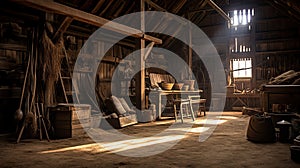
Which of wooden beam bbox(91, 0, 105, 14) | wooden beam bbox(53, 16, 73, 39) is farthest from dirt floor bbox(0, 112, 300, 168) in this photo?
wooden beam bbox(91, 0, 105, 14)

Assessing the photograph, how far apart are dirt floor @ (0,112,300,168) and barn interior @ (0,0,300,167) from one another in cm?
2

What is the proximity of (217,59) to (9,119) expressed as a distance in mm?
9622

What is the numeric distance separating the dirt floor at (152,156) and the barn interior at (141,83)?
17 millimetres

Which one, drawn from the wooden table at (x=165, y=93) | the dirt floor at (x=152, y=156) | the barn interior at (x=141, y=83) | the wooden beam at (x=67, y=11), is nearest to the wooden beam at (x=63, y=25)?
the barn interior at (x=141, y=83)

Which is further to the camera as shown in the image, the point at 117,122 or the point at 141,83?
the point at 141,83

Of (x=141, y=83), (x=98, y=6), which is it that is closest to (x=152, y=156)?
(x=141, y=83)

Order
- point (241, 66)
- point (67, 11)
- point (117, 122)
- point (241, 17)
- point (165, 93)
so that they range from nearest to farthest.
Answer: point (67, 11) → point (117, 122) → point (165, 93) → point (241, 17) → point (241, 66)

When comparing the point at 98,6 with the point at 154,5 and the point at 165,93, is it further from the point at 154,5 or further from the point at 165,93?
the point at 165,93

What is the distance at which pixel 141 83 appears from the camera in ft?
27.9

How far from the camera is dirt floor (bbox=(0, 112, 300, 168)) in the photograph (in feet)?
12.3

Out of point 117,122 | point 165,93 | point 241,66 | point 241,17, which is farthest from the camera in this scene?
point 241,66

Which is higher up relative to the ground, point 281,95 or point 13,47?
point 13,47

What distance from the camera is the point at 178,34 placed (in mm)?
13492

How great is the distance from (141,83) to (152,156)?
445cm
